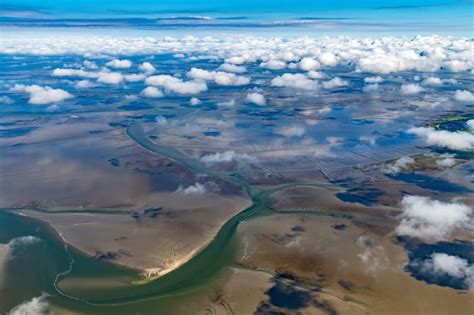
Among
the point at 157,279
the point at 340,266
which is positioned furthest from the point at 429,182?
the point at 157,279

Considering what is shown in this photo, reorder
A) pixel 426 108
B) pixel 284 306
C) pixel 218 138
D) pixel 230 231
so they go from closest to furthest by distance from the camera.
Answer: pixel 284 306 → pixel 230 231 → pixel 218 138 → pixel 426 108

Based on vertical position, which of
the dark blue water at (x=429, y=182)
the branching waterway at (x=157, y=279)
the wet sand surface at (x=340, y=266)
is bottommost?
the branching waterway at (x=157, y=279)

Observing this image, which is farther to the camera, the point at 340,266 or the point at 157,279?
the point at 340,266

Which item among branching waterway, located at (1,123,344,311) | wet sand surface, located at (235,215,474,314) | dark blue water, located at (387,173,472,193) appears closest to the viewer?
wet sand surface, located at (235,215,474,314)

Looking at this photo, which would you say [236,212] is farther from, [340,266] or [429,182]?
[429,182]

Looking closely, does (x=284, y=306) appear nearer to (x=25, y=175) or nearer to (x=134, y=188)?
(x=134, y=188)

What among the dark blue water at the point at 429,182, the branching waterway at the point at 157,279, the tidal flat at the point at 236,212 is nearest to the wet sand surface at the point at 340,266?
the tidal flat at the point at 236,212

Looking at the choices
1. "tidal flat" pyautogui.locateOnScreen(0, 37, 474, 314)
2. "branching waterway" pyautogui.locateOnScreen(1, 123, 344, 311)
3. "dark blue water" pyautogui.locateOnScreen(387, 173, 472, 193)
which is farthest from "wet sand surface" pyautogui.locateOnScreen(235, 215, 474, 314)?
"dark blue water" pyautogui.locateOnScreen(387, 173, 472, 193)

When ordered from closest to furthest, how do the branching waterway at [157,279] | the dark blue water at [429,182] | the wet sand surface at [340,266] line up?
Result: 1. the wet sand surface at [340,266]
2. the branching waterway at [157,279]
3. the dark blue water at [429,182]

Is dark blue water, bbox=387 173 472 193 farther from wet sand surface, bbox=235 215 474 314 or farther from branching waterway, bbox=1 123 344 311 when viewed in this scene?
wet sand surface, bbox=235 215 474 314

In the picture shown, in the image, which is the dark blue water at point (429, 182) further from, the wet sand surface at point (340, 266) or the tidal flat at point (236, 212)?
the wet sand surface at point (340, 266)

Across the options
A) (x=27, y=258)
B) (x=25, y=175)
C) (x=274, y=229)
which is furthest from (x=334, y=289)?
(x=25, y=175)
